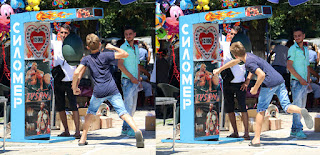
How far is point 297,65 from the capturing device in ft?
29.3

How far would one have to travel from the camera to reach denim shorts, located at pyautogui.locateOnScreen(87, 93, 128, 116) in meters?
8.18

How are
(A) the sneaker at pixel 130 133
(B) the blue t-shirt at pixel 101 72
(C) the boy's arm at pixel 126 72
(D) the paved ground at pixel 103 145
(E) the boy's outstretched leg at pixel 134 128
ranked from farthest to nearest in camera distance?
(A) the sneaker at pixel 130 133 → (C) the boy's arm at pixel 126 72 → (D) the paved ground at pixel 103 145 → (B) the blue t-shirt at pixel 101 72 → (E) the boy's outstretched leg at pixel 134 128

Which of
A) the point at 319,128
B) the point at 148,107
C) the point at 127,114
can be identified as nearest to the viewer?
the point at 127,114

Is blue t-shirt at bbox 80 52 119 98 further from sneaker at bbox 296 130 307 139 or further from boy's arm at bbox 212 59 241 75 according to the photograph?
sneaker at bbox 296 130 307 139

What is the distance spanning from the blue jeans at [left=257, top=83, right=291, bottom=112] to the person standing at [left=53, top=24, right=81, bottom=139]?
8.07 ft

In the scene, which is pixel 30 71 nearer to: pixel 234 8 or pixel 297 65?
pixel 234 8

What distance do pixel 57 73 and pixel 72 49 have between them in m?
0.43

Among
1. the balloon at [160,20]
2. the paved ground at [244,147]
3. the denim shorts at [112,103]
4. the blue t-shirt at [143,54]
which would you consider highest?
the balloon at [160,20]

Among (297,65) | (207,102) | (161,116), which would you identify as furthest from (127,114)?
(297,65)

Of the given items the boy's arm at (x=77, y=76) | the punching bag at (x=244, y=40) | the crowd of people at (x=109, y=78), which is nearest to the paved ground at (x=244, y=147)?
the crowd of people at (x=109, y=78)

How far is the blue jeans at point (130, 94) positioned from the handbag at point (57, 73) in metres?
0.81

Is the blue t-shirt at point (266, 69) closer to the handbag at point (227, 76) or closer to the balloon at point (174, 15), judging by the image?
the handbag at point (227, 76)

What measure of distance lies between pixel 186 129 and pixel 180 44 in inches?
44.3

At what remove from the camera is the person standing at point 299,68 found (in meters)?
8.88
